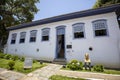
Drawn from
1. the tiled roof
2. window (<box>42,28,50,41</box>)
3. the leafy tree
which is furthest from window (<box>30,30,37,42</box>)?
the leafy tree

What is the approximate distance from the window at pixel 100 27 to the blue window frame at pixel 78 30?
1.20 metres

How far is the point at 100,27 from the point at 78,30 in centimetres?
217

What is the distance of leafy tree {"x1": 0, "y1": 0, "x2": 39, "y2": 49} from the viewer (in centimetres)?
2276

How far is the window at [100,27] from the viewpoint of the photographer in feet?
29.5

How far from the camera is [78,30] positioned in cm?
1012

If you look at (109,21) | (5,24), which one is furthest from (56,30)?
(5,24)

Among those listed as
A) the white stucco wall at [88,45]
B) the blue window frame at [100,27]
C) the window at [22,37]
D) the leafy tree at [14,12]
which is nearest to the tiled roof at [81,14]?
the white stucco wall at [88,45]

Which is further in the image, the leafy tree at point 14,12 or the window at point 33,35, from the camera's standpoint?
the leafy tree at point 14,12

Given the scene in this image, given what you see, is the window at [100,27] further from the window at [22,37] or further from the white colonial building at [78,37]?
the window at [22,37]

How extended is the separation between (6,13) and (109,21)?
23730 millimetres

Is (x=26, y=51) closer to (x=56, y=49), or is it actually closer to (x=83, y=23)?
(x=56, y=49)

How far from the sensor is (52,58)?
10.9 metres

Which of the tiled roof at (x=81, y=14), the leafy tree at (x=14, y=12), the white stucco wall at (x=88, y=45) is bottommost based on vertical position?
the white stucco wall at (x=88, y=45)

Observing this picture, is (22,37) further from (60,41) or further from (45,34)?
(60,41)
